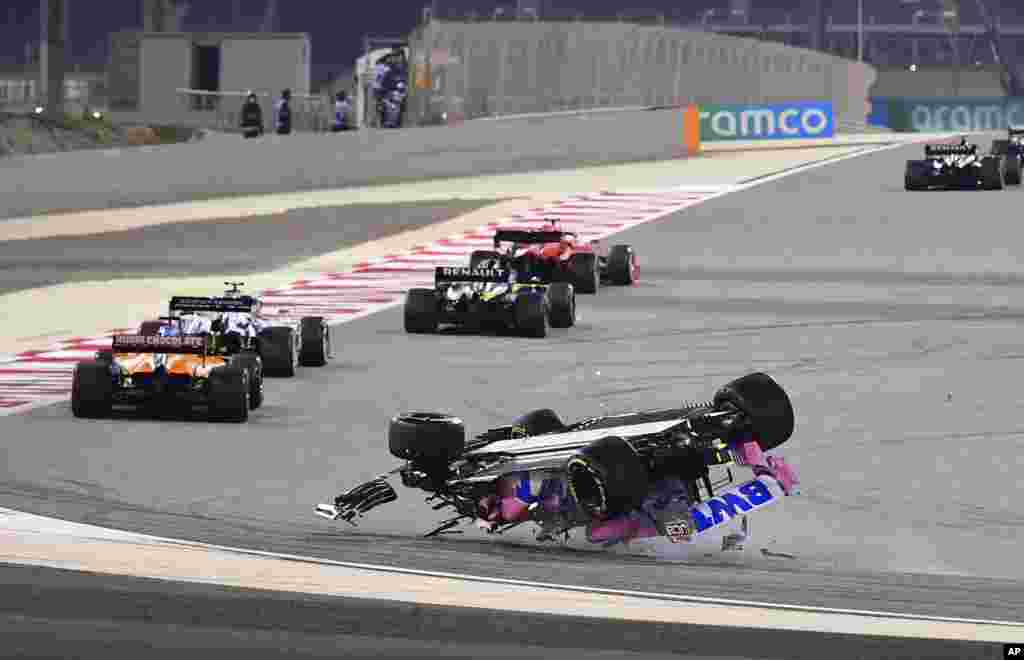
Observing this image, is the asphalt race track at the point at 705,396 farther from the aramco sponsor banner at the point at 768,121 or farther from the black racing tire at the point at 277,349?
the aramco sponsor banner at the point at 768,121

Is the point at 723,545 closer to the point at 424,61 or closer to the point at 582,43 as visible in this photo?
the point at 424,61

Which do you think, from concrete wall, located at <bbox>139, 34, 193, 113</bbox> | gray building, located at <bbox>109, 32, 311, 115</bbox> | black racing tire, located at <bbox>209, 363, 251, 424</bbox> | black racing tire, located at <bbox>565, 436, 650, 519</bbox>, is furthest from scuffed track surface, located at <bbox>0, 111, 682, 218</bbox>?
black racing tire, located at <bbox>565, 436, 650, 519</bbox>

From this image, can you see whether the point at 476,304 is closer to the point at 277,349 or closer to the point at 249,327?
the point at 277,349

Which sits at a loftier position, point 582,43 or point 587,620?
point 582,43

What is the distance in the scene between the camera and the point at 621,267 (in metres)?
27.5

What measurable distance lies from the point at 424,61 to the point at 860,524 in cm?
4385

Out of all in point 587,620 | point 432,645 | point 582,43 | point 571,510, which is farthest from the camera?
point 582,43

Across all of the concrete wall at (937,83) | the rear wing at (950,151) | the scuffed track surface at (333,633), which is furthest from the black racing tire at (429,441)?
the concrete wall at (937,83)

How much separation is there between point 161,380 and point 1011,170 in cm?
3061

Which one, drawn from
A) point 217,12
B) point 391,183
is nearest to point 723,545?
point 391,183

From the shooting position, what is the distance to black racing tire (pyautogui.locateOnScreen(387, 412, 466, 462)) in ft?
37.4

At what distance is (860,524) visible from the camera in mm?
12148

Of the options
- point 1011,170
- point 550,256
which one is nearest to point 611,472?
point 550,256

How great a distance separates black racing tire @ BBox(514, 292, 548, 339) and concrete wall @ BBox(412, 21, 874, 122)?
32.4 meters
